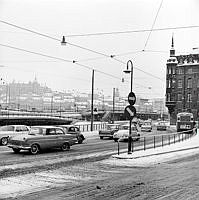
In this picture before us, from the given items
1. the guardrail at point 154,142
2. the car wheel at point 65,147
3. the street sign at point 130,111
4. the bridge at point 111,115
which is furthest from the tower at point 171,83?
the street sign at point 130,111

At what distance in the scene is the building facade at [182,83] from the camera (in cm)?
9869

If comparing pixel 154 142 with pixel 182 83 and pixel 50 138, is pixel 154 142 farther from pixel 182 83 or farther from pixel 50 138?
pixel 182 83

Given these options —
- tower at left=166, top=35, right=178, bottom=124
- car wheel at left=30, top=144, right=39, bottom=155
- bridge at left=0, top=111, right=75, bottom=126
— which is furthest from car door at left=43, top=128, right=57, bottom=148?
tower at left=166, top=35, right=178, bottom=124

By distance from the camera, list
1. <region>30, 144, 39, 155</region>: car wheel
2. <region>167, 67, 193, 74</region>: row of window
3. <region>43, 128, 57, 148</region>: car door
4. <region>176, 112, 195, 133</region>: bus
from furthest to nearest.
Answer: <region>167, 67, 193, 74</region>: row of window
<region>176, 112, 195, 133</region>: bus
<region>43, 128, 57, 148</region>: car door
<region>30, 144, 39, 155</region>: car wheel

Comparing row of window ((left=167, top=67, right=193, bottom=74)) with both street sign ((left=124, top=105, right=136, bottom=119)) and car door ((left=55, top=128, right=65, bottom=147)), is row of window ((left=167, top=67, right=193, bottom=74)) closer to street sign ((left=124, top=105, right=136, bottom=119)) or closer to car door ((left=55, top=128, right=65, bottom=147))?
car door ((left=55, top=128, right=65, bottom=147))

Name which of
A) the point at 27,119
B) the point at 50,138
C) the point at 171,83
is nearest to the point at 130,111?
the point at 50,138

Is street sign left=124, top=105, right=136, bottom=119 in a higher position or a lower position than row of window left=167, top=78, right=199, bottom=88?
lower

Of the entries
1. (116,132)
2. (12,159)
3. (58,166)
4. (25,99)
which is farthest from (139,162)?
(25,99)

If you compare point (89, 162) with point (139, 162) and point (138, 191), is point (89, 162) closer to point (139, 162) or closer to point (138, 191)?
point (139, 162)

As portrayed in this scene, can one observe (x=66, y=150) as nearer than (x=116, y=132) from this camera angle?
Yes

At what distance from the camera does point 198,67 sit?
99.2 m

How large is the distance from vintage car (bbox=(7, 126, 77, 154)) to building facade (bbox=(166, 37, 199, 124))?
75983 millimetres

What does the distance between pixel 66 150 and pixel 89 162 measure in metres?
6.05

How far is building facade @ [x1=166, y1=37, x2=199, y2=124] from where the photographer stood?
9869 cm
